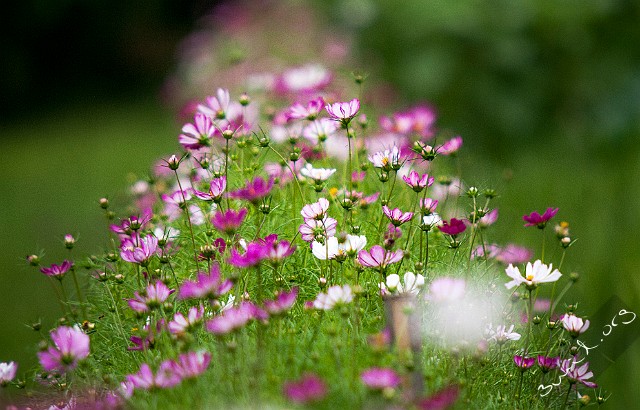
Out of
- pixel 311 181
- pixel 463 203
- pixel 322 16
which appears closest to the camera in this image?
pixel 311 181

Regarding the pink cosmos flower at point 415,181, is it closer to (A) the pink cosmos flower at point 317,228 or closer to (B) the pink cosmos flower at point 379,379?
(A) the pink cosmos flower at point 317,228

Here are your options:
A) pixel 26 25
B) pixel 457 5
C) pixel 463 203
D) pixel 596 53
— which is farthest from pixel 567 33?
pixel 26 25

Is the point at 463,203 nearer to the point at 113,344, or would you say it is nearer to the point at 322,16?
the point at 113,344

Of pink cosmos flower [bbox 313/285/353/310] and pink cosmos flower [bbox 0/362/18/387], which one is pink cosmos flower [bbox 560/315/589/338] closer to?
pink cosmos flower [bbox 313/285/353/310]

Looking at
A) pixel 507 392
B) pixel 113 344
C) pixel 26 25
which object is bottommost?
pixel 507 392

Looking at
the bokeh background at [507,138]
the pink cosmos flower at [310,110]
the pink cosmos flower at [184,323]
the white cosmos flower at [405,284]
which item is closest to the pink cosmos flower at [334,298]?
the white cosmos flower at [405,284]

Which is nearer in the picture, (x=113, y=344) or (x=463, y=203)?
(x=113, y=344)
